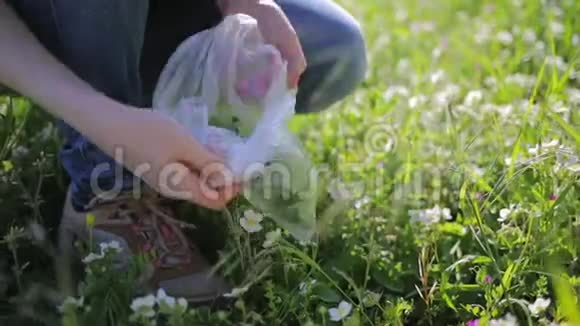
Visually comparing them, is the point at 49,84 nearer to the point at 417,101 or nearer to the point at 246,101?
the point at 246,101

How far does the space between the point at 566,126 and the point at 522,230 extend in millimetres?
150

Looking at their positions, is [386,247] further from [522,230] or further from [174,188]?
[174,188]

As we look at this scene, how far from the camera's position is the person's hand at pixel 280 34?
1268 millimetres

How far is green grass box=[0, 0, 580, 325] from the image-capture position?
1155 millimetres

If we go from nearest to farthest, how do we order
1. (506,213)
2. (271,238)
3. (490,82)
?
(271,238)
(506,213)
(490,82)

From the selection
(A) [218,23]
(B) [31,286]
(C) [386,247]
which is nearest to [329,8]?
(A) [218,23]

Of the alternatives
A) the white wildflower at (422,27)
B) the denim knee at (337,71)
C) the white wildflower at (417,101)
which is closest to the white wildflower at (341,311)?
the denim knee at (337,71)

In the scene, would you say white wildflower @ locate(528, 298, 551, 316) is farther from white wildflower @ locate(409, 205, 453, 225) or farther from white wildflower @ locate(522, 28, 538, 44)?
white wildflower @ locate(522, 28, 538, 44)

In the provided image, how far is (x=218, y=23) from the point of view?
140cm

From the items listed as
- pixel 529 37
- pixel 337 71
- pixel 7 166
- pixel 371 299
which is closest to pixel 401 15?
pixel 529 37

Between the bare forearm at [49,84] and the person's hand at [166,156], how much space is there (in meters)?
0.02

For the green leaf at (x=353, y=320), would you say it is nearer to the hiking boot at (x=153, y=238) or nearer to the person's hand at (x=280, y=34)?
the hiking boot at (x=153, y=238)

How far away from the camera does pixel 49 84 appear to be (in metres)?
1.10

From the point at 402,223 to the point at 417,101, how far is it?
42 centimetres
